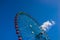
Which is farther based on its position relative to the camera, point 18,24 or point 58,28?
point 58,28

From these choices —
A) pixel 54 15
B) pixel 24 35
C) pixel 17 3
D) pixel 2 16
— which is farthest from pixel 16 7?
pixel 54 15

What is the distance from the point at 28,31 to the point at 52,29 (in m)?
0.23

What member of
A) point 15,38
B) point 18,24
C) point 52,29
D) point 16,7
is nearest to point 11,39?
point 15,38

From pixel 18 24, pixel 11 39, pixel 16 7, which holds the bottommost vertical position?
pixel 11 39

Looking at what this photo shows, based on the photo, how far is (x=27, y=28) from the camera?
4.72 ft

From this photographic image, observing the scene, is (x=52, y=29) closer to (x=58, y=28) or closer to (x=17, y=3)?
(x=58, y=28)

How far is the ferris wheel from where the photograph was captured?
139cm

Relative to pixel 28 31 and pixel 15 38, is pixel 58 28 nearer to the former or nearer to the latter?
pixel 28 31

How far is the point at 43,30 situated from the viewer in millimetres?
1474

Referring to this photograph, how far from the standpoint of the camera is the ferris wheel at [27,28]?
139 centimetres

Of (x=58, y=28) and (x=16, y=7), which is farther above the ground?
(x=16, y=7)

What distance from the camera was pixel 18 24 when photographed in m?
1.39

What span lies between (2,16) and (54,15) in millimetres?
494

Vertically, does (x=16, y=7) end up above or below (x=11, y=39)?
above
